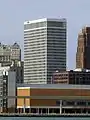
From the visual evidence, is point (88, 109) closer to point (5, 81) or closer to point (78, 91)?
point (78, 91)

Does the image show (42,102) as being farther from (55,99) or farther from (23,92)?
(23,92)

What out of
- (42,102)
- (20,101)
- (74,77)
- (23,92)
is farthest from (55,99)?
(74,77)

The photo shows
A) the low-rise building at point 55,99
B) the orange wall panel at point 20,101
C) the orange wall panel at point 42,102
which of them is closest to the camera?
the low-rise building at point 55,99

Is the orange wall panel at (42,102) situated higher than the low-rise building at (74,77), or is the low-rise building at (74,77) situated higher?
the low-rise building at (74,77)

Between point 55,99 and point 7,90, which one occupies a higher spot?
point 7,90

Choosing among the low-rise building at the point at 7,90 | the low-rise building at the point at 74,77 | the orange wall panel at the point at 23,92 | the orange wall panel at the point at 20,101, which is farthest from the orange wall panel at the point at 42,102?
the low-rise building at the point at 74,77

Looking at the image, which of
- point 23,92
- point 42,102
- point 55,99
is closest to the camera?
point 55,99

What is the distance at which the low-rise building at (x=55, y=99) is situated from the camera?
13362 centimetres

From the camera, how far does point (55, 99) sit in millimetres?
133500

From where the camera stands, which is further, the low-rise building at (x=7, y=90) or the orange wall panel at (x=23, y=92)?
the low-rise building at (x=7, y=90)

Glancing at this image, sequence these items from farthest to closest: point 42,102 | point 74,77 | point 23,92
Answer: point 74,77
point 23,92
point 42,102

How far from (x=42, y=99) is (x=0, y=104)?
1703 centimetres

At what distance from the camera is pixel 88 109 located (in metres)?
135

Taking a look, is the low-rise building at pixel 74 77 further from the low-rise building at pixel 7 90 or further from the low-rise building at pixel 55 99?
the low-rise building at pixel 55 99
